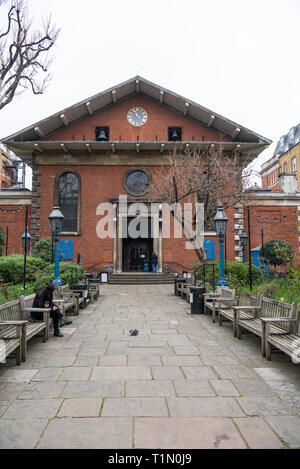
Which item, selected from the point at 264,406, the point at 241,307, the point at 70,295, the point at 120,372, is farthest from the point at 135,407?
the point at 70,295

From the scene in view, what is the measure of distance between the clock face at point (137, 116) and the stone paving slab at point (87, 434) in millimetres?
20797

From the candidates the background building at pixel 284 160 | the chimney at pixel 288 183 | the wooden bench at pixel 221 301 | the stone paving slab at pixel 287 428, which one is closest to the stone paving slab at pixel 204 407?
the stone paving slab at pixel 287 428

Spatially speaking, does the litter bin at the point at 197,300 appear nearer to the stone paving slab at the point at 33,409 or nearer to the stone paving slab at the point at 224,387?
the stone paving slab at the point at 224,387

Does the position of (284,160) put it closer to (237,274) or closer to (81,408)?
(237,274)

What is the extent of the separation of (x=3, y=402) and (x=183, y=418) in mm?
1986

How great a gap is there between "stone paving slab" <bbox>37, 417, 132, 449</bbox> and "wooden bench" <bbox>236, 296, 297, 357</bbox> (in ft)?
10.1

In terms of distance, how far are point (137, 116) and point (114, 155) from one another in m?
3.14

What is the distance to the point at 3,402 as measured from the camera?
12.2 feet

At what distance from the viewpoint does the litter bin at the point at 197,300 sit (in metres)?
9.80

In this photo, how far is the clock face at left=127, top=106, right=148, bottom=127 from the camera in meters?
22.0

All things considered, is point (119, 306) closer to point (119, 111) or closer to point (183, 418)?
point (183, 418)

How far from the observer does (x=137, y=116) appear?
2208 centimetres

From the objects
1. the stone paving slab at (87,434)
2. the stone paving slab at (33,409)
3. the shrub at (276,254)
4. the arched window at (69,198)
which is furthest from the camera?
the arched window at (69,198)

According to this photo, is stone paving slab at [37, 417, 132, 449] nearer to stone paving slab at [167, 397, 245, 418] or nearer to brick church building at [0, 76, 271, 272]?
stone paving slab at [167, 397, 245, 418]
